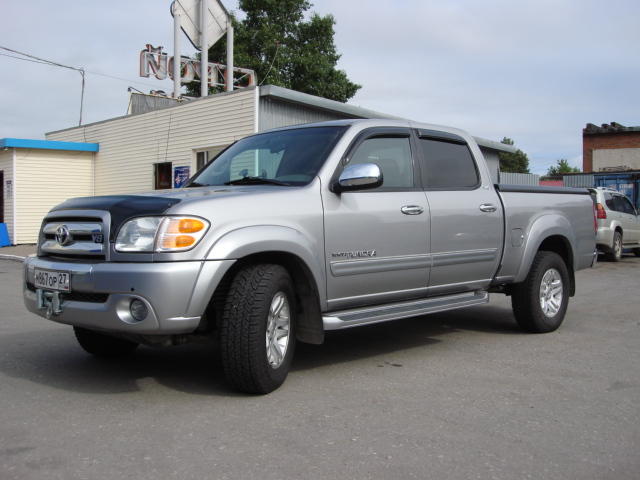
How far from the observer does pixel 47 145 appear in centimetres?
2102

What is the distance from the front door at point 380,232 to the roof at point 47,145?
58.9 ft

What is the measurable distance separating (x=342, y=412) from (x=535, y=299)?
3.12 m

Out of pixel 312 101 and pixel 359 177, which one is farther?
pixel 312 101

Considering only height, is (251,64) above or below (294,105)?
above

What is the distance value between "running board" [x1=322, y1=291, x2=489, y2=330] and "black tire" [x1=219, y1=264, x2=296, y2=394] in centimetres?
55

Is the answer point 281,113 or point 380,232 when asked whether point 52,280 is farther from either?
point 281,113

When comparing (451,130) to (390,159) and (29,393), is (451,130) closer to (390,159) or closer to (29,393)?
(390,159)

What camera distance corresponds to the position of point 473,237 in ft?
18.5

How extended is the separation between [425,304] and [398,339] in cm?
102

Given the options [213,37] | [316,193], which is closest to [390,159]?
[316,193]

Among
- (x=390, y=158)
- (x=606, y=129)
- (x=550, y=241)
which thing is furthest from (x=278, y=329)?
(x=606, y=129)

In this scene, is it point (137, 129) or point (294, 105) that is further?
point (137, 129)

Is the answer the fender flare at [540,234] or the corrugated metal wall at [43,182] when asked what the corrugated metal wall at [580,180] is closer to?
the corrugated metal wall at [43,182]

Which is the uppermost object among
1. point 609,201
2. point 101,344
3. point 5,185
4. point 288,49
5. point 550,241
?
point 288,49
